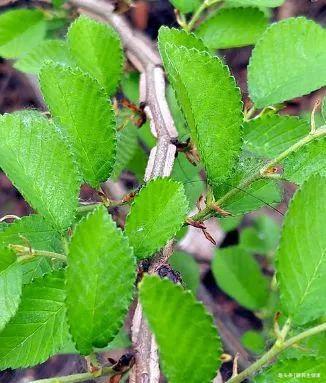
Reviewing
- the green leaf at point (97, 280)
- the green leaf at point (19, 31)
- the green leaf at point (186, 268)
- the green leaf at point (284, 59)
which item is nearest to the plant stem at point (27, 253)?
the green leaf at point (97, 280)

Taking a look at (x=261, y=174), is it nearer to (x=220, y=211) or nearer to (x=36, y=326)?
(x=220, y=211)

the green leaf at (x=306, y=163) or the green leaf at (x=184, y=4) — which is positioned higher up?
the green leaf at (x=184, y=4)

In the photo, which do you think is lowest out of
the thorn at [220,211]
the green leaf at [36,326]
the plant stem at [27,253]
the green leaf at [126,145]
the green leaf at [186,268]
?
the green leaf at [186,268]

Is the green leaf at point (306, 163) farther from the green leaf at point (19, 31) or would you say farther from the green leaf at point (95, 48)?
the green leaf at point (19, 31)

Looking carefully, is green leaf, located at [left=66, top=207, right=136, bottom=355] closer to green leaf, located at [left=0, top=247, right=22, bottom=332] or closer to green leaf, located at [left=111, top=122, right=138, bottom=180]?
green leaf, located at [left=0, top=247, right=22, bottom=332]

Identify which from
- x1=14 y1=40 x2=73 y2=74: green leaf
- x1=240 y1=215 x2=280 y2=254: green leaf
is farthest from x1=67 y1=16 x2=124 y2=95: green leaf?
x1=240 y1=215 x2=280 y2=254: green leaf

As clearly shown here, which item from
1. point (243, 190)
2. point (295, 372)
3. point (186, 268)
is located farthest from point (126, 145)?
point (295, 372)
